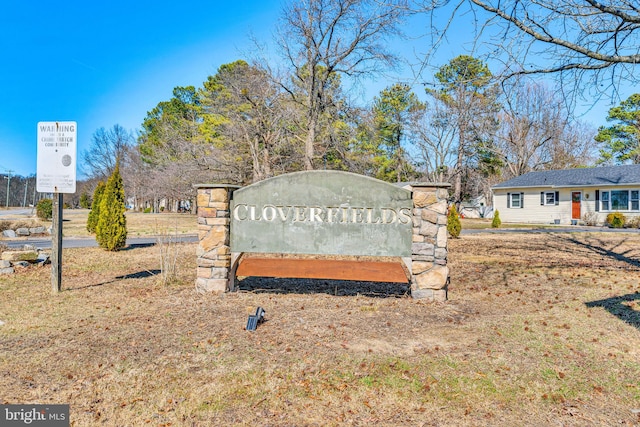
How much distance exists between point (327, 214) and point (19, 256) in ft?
21.9

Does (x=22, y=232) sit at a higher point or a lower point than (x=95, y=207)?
lower

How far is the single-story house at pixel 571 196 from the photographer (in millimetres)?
23562

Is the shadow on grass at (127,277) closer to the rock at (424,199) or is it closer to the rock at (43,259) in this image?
the rock at (43,259)

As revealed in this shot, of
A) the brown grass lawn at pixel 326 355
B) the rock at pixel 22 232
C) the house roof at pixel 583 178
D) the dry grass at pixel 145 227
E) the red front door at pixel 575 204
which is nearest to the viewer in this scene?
the brown grass lawn at pixel 326 355

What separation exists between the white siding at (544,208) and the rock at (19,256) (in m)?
27.1

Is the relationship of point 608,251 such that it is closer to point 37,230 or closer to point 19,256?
point 19,256

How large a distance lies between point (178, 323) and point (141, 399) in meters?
1.72

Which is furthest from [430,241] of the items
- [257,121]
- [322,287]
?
[257,121]

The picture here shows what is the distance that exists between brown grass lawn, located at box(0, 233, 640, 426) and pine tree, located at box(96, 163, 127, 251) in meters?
4.73

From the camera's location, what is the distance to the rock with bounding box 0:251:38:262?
26.4 ft

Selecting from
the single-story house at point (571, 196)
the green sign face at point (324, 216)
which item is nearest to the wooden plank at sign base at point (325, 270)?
the green sign face at point (324, 216)

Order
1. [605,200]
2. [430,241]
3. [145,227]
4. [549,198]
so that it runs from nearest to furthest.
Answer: [430,241]
[145,227]
[605,200]
[549,198]

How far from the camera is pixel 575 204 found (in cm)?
2550

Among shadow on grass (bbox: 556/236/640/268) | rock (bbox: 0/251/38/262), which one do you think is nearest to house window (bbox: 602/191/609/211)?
shadow on grass (bbox: 556/236/640/268)
